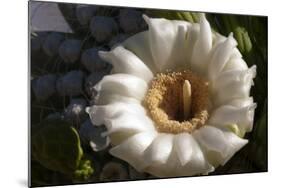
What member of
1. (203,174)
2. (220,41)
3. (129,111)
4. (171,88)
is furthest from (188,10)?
(203,174)

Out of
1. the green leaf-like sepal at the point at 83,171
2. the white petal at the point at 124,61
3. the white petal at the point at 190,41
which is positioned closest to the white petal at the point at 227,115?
the white petal at the point at 190,41

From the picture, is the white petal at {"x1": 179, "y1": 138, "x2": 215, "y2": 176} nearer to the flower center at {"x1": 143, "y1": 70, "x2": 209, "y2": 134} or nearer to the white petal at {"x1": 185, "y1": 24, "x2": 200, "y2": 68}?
the flower center at {"x1": 143, "y1": 70, "x2": 209, "y2": 134}

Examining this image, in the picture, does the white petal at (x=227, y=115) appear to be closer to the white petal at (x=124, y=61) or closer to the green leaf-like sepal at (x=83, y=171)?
the white petal at (x=124, y=61)

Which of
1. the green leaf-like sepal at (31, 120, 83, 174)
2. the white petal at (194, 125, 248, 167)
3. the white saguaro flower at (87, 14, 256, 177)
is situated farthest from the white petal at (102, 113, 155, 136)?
the white petal at (194, 125, 248, 167)

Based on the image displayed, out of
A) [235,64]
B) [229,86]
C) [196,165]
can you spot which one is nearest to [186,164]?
[196,165]

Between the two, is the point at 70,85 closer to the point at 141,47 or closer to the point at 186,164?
the point at 141,47

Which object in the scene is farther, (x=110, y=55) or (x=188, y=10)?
(x=188, y=10)

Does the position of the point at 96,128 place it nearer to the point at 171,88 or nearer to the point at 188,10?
the point at 171,88

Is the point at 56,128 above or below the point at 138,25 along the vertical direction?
below
